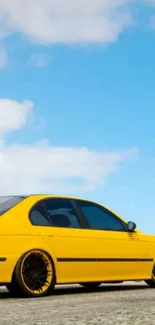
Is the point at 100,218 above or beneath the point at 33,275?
above

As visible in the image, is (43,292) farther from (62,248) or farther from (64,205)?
(64,205)

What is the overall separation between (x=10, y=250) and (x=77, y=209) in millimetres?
1692

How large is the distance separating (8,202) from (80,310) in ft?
10.3

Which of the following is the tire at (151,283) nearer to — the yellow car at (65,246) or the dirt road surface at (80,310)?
the yellow car at (65,246)

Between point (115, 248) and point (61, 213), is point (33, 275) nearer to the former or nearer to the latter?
point (61, 213)

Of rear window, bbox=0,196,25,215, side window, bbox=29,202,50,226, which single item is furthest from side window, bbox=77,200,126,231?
rear window, bbox=0,196,25,215

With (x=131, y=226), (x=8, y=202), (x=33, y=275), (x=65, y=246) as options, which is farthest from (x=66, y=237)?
(x=131, y=226)

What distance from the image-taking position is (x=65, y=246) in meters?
9.62

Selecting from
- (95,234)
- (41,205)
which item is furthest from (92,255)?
(41,205)

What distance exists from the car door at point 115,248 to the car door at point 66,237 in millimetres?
151

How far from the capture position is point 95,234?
10.3 meters

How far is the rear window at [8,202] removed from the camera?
9.53 m

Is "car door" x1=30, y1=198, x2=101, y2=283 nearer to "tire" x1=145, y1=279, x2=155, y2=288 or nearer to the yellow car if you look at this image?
the yellow car

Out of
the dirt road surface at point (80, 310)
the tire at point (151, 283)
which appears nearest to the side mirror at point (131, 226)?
the tire at point (151, 283)
